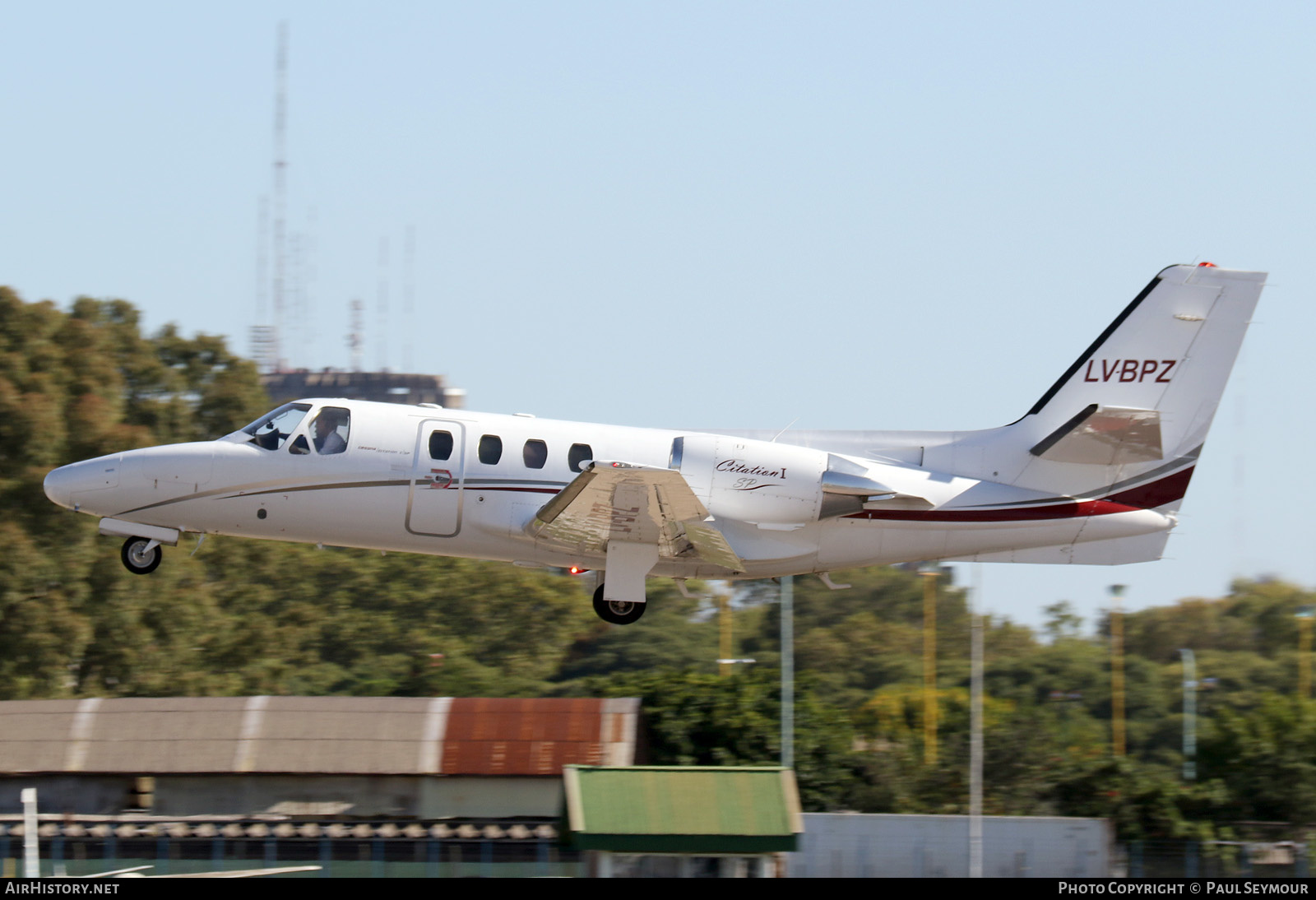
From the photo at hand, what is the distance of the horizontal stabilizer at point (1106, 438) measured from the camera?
18.9m

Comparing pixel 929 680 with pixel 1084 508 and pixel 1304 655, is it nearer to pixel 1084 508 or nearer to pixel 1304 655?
pixel 1304 655

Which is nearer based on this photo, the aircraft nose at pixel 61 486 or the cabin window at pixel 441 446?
the cabin window at pixel 441 446

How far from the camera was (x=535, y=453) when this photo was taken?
18719mm

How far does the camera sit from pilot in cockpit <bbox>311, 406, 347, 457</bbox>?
61.9 feet

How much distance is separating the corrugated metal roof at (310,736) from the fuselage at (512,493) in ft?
42.7

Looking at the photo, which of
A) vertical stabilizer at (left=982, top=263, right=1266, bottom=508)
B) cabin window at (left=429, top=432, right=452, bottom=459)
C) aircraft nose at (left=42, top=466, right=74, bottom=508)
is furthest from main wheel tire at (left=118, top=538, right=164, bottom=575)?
vertical stabilizer at (left=982, top=263, right=1266, bottom=508)

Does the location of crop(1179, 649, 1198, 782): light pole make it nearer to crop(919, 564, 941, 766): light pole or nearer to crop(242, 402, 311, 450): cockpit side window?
crop(919, 564, 941, 766): light pole

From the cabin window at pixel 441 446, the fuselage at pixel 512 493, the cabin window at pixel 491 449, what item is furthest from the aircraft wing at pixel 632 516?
the cabin window at pixel 441 446

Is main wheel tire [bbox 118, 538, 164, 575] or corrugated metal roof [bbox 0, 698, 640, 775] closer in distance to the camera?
main wheel tire [bbox 118, 538, 164, 575]

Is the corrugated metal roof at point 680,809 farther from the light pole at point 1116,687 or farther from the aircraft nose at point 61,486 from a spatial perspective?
the light pole at point 1116,687

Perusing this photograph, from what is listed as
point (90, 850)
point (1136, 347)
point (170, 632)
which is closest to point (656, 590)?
point (170, 632)

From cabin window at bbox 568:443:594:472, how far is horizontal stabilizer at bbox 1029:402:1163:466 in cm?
601

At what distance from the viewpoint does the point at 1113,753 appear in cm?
5600

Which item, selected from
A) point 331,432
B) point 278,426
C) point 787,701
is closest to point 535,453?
point 331,432
